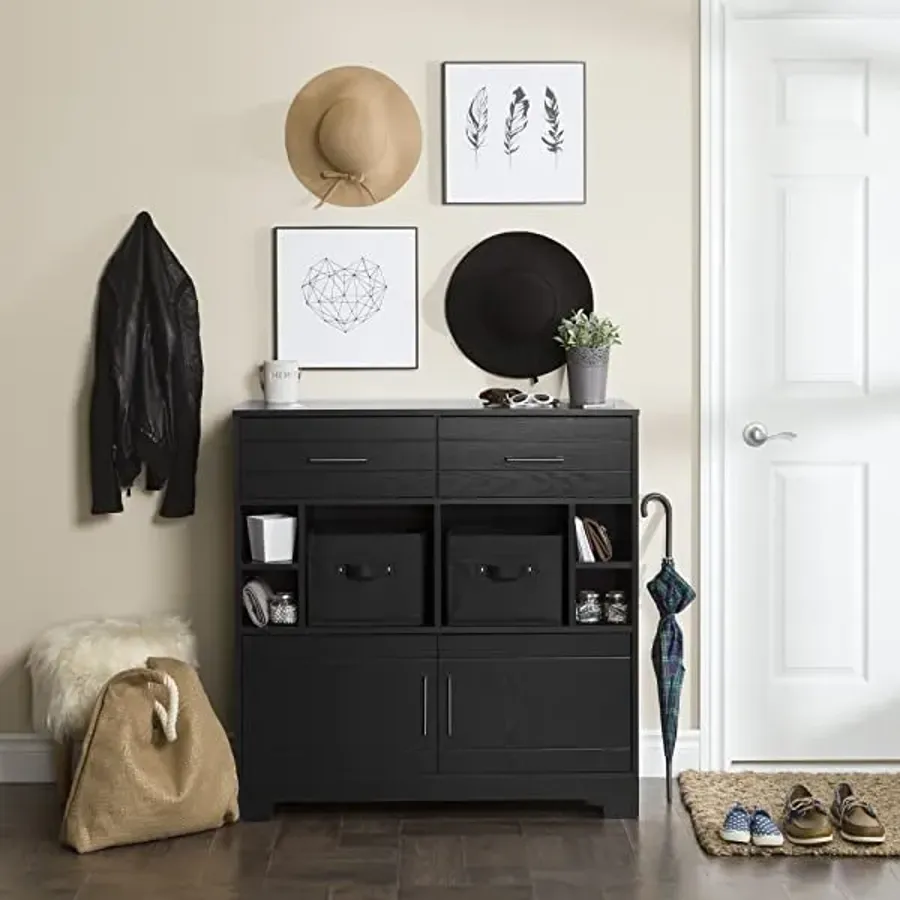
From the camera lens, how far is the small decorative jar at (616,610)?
4410 mm

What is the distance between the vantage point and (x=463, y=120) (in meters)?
4.65

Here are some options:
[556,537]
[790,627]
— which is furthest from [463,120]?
[790,627]

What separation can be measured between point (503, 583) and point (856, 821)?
3.45ft

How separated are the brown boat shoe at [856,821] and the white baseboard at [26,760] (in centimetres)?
214

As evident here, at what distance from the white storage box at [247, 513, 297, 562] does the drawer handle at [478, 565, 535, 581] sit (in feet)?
1.64

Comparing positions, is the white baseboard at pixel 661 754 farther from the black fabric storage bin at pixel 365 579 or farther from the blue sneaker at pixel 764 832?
the black fabric storage bin at pixel 365 579

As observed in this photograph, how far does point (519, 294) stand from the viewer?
4664 mm

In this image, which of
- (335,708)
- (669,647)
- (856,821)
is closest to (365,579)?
(335,708)

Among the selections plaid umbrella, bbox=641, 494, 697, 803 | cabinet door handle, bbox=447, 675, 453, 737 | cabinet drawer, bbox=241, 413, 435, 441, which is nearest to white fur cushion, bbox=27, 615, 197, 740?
cabinet drawer, bbox=241, 413, 435, 441

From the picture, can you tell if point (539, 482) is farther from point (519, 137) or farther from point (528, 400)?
point (519, 137)

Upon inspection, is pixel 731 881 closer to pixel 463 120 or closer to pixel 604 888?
pixel 604 888

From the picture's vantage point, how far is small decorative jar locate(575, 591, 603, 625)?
442 cm

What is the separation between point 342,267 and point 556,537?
97 cm

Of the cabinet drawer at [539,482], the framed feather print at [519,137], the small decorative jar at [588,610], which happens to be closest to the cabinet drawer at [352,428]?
the cabinet drawer at [539,482]
